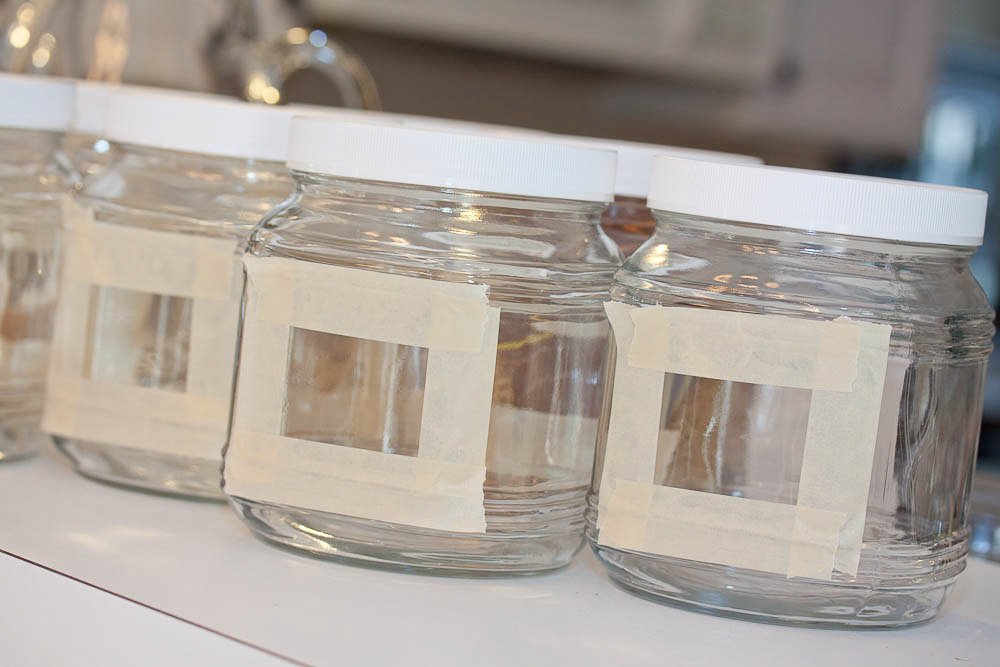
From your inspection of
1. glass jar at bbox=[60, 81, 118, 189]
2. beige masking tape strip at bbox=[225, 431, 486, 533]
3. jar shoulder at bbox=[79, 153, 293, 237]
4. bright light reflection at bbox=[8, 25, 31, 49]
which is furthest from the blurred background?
beige masking tape strip at bbox=[225, 431, 486, 533]

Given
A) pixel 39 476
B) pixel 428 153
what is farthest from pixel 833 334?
→ pixel 39 476

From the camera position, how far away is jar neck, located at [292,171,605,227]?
41 cm

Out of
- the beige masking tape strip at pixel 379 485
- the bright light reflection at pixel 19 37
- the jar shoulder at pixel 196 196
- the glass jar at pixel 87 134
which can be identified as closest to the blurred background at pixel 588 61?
the bright light reflection at pixel 19 37

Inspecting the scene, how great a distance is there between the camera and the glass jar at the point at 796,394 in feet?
1.26

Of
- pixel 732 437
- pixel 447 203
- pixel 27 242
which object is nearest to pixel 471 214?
pixel 447 203

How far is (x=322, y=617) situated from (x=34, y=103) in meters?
0.27

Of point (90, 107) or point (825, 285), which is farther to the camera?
point (90, 107)

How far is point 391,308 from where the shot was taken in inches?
15.8

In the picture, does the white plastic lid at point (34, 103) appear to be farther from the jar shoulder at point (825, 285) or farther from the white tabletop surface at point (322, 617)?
the jar shoulder at point (825, 285)

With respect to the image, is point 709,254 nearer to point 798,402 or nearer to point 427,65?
point 798,402

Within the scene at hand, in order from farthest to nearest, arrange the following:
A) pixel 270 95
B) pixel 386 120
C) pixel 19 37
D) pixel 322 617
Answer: pixel 270 95, pixel 19 37, pixel 386 120, pixel 322 617

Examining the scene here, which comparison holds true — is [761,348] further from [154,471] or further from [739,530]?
[154,471]

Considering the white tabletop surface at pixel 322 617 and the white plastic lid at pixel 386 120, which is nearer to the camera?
the white tabletop surface at pixel 322 617

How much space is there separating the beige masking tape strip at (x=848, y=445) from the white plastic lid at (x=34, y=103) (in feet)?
1.11
